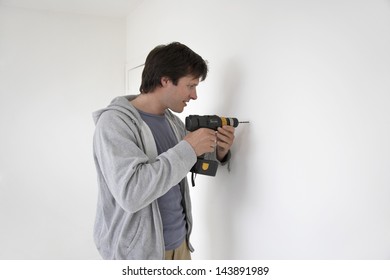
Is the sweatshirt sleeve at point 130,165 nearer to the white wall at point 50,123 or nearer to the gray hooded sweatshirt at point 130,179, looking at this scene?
the gray hooded sweatshirt at point 130,179

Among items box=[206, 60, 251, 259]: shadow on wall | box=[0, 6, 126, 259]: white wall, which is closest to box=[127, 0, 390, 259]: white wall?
box=[206, 60, 251, 259]: shadow on wall

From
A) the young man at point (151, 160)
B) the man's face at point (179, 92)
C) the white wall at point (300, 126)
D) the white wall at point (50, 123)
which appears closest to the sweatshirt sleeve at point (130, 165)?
the young man at point (151, 160)

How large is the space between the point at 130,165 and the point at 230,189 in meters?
0.59

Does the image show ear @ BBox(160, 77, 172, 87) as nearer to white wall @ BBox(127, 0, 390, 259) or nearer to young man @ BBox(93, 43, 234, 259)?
young man @ BBox(93, 43, 234, 259)

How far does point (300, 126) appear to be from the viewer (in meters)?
1.18

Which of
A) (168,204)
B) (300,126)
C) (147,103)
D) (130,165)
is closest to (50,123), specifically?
(147,103)

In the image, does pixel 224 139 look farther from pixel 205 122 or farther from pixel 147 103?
pixel 147 103

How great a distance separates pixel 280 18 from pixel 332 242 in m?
0.78

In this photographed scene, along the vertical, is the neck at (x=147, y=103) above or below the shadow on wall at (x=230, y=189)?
above

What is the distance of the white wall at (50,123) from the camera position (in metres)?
2.83

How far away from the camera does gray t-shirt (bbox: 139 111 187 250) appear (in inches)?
55.1

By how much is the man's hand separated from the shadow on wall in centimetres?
5

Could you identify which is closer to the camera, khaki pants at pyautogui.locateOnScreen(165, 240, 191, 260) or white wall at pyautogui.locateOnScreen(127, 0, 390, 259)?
white wall at pyautogui.locateOnScreen(127, 0, 390, 259)
